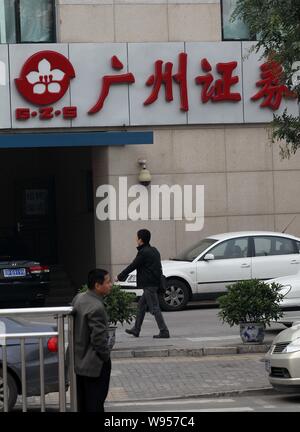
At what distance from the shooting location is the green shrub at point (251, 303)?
16406 millimetres

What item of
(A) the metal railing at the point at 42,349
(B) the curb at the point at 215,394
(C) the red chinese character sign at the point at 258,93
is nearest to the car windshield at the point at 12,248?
(C) the red chinese character sign at the point at 258,93

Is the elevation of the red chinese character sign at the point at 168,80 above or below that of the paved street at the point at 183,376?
above

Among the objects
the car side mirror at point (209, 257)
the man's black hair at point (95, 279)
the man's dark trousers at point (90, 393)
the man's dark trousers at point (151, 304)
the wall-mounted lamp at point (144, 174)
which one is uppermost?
the wall-mounted lamp at point (144, 174)

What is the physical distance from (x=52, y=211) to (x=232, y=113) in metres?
9.22

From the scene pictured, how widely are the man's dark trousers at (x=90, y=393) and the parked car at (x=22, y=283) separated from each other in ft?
Answer: 45.3

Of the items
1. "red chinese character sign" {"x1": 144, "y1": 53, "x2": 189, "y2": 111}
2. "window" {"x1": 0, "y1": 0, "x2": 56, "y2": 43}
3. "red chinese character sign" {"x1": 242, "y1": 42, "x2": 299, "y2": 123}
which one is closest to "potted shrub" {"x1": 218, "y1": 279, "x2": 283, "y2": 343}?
"red chinese character sign" {"x1": 144, "y1": 53, "x2": 189, "y2": 111}

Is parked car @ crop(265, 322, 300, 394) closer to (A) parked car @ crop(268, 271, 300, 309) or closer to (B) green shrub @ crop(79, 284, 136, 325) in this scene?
(B) green shrub @ crop(79, 284, 136, 325)

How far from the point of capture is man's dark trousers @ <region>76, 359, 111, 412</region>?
30.1 ft

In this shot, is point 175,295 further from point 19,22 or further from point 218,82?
point 19,22

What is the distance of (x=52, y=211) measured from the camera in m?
33.3

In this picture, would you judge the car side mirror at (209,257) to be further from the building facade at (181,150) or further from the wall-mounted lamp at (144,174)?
the wall-mounted lamp at (144,174)

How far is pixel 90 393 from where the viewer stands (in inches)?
363

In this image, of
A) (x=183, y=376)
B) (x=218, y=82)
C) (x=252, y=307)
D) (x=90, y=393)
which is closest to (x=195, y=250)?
(x=218, y=82)

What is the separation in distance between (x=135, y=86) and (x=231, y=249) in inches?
190
